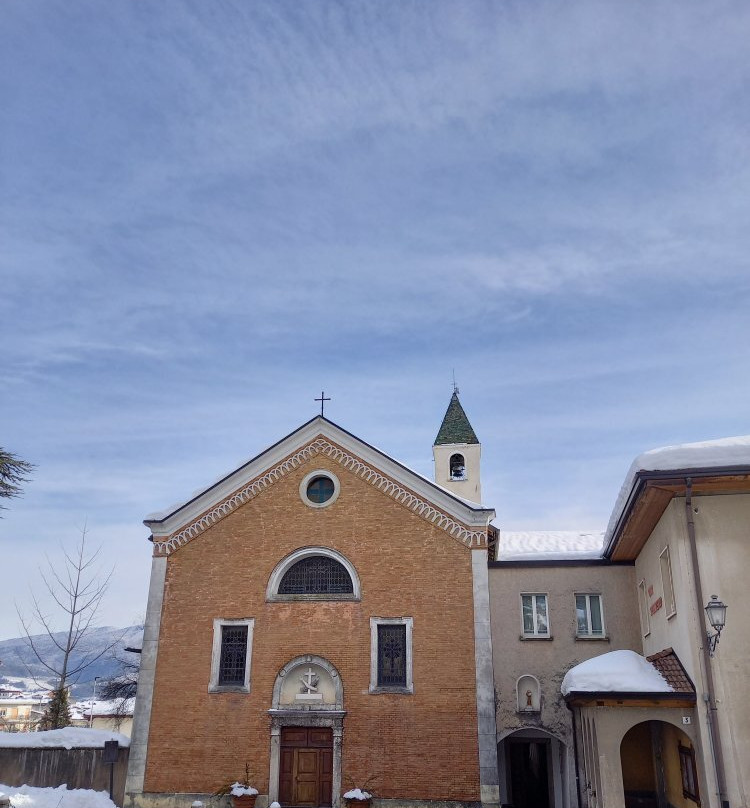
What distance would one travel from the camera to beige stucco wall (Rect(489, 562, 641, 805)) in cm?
2141

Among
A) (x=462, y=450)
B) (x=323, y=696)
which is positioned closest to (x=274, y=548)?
(x=323, y=696)

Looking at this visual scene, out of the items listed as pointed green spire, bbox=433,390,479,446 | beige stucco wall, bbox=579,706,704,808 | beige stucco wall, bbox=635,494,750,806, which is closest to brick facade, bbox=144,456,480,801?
beige stucco wall, bbox=579,706,704,808

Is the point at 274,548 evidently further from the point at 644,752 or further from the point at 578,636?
the point at 644,752

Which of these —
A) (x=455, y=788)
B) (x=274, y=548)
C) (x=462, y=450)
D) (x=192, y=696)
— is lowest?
(x=455, y=788)

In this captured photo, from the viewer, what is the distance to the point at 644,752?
19828 mm

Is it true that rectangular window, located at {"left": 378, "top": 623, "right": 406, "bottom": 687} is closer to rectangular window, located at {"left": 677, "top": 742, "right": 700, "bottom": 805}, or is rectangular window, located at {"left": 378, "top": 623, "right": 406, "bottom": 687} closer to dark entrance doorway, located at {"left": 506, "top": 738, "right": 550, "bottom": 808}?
rectangular window, located at {"left": 677, "top": 742, "right": 700, "bottom": 805}

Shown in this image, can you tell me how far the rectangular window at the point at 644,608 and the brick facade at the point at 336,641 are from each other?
5.21 m

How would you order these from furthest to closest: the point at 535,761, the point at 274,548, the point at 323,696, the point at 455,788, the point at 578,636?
the point at 535,761, the point at 578,636, the point at 274,548, the point at 323,696, the point at 455,788

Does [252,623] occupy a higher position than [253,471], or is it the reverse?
[253,471]

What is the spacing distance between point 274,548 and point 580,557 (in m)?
9.43

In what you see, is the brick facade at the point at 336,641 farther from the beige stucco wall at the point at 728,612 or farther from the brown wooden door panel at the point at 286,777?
the beige stucco wall at the point at 728,612

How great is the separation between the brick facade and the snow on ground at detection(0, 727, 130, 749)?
5.05 feet

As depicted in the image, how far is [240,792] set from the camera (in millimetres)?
16891

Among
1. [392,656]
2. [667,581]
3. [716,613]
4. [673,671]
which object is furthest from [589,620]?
[716,613]
